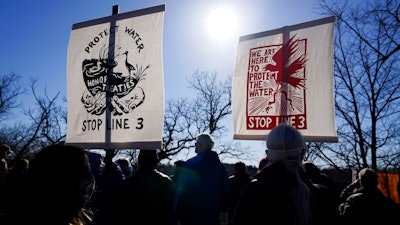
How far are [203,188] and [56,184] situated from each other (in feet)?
8.73

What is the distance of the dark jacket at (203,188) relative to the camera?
177 inches

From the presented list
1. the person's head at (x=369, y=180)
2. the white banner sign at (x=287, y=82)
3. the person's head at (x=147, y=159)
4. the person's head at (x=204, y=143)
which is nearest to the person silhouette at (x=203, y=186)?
the person's head at (x=204, y=143)

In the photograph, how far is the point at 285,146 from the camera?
2.29 m

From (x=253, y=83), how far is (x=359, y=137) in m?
9.26

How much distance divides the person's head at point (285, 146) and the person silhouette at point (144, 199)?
1.78m

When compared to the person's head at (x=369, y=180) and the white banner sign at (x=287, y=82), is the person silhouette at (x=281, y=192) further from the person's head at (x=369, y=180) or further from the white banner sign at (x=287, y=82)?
the white banner sign at (x=287, y=82)

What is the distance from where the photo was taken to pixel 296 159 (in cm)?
230

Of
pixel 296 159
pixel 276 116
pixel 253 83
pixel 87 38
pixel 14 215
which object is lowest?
pixel 14 215

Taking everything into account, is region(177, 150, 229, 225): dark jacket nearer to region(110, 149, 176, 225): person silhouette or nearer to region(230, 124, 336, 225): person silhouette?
region(110, 149, 176, 225): person silhouette

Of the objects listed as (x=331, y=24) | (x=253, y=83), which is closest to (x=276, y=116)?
(x=253, y=83)

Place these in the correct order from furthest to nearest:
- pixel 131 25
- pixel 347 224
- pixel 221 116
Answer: pixel 221 116, pixel 131 25, pixel 347 224

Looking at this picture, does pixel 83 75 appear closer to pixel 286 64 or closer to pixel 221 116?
pixel 286 64

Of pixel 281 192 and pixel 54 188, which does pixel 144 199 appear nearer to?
pixel 54 188

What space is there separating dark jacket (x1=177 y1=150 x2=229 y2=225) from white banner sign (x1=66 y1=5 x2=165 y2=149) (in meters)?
0.54
